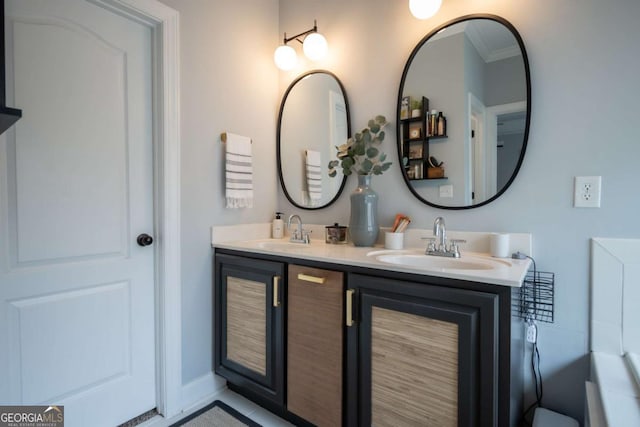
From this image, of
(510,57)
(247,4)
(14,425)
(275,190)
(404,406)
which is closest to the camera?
(404,406)

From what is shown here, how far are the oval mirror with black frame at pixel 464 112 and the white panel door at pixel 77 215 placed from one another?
4.65 feet

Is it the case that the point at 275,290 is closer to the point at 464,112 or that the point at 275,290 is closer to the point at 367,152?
the point at 367,152

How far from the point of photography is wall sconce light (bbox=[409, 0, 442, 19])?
1.50 metres

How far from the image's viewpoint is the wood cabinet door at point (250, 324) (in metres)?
1.54

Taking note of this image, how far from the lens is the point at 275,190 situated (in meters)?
2.27

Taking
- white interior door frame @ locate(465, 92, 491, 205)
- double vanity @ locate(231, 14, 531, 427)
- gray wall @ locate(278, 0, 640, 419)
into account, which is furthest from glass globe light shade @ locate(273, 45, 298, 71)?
white interior door frame @ locate(465, 92, 491, 205)

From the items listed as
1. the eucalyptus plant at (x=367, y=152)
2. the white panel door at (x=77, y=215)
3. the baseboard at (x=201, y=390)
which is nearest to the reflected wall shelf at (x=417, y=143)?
the eucalyptus plant at (x=367, y=152)

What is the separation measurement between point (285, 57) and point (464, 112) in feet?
3.93

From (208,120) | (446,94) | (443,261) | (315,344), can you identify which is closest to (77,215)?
(208,120)

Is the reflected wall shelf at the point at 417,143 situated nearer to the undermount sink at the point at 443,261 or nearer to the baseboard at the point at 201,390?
the undermount sink at the point at 443,261

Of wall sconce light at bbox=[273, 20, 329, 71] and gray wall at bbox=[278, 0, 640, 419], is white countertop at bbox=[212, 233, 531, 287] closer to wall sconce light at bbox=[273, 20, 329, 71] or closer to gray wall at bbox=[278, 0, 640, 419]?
gray wall at bbox=[278, 0, 640, 419]

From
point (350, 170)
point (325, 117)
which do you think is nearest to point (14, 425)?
point (350, 170)

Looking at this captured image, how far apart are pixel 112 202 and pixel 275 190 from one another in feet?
3.39

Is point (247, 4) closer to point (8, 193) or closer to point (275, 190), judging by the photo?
point (275, 190)
